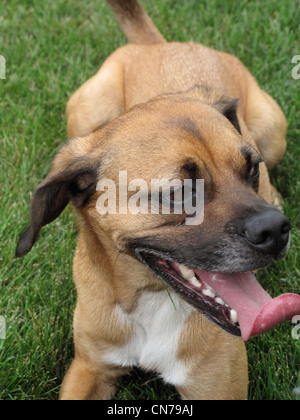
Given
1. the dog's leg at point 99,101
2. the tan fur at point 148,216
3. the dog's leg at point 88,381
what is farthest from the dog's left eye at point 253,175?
the dog's leg at point 99,101

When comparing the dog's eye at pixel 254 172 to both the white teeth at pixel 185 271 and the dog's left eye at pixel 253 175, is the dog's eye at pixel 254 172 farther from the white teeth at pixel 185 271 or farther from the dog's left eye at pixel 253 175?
the white teeth at pixel 185 271

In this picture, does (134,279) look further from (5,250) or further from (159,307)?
(5,250)

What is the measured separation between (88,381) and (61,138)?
2571 millimetres

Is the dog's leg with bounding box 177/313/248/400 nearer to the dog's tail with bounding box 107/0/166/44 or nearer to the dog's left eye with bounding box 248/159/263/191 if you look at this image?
the dog's left eye with bounding box 248/159/263/191

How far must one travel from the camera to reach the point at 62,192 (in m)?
3.21

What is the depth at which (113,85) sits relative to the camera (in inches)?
191

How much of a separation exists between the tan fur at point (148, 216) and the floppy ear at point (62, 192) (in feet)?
0.04

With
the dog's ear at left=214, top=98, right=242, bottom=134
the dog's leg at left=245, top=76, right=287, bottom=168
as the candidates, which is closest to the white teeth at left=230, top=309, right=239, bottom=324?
the dog's ear at left=214, top=98, right=242, bottom=134

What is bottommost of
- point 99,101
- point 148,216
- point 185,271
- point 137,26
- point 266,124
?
point 266,124

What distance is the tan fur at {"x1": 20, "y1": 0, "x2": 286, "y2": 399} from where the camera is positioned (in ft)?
9.59

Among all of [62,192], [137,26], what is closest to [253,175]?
[62,192]

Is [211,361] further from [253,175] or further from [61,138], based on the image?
[61,138]
